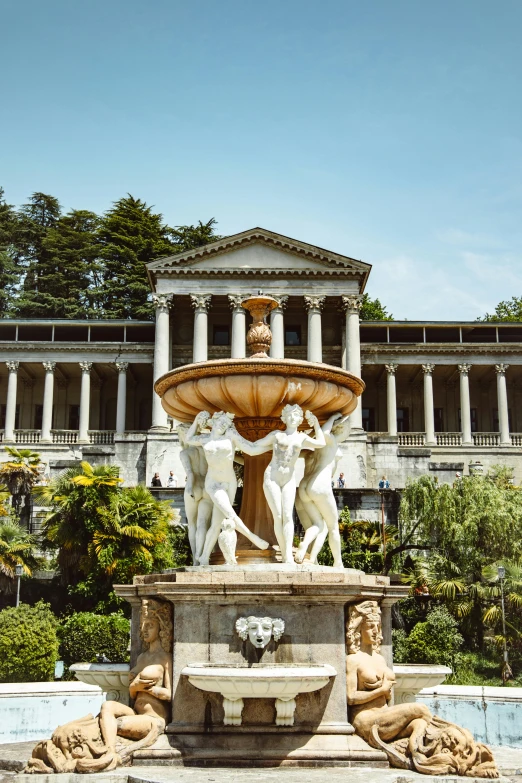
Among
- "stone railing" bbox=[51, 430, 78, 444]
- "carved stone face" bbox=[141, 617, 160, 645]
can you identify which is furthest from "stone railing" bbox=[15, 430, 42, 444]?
"carved stone face" bbox=[141, 617, 160, 645]

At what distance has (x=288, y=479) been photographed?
1209 centimetres

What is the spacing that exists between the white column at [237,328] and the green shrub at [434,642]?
2716 cm

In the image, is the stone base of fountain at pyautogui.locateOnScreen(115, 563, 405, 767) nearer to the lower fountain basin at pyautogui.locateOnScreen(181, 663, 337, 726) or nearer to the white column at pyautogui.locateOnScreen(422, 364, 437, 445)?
the lower fountain basin at pyautogui.locateOnScreen(181, 663, 337, 726)

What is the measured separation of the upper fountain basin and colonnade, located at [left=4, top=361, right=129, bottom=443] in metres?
42.6

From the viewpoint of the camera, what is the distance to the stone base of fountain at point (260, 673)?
33.4ft

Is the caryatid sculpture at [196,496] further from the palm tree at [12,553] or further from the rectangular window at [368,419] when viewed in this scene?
the rectangular window at [368,419]

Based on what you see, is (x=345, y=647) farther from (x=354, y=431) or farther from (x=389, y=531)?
(x=354, y=431)

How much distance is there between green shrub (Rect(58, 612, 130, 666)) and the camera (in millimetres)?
24625

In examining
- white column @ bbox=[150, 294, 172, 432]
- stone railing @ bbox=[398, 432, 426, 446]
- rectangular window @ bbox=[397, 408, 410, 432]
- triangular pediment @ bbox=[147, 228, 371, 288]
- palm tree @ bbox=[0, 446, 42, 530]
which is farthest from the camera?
rectangular window @ bbox=[397, 408, 410, 432]

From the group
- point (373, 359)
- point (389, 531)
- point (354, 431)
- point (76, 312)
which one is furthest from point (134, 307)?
point (389, 531)

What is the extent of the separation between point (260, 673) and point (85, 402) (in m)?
47.8

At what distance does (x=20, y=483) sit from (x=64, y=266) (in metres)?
34.6

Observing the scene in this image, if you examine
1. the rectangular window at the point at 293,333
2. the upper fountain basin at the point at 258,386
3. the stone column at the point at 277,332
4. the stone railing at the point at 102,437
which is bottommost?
the upper fountain basin at the point at 258,386

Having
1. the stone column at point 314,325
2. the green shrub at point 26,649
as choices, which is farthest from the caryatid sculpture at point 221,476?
the stone column at point 314,325
